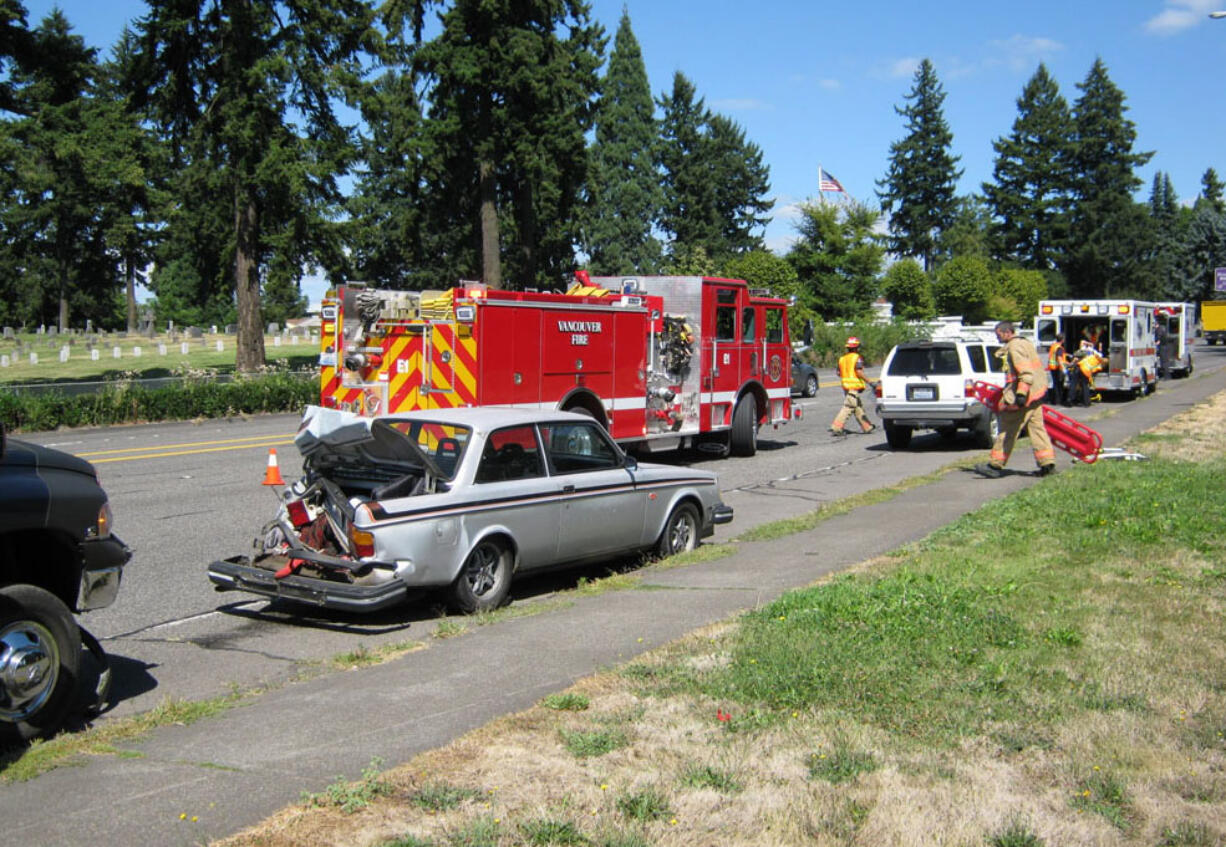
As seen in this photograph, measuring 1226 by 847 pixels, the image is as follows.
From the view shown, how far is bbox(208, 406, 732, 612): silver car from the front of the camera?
7898 millimetres

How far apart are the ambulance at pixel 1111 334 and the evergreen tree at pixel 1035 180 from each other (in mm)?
72902

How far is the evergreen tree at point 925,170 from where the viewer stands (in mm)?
102062

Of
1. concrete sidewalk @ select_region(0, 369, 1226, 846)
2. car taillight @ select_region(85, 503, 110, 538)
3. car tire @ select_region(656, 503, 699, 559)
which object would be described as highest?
car taillight @ select_region(85, 503, 110, 538)

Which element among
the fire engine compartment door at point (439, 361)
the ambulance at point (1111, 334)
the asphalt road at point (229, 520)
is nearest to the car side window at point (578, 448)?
the asphalt road at point (229, 520)

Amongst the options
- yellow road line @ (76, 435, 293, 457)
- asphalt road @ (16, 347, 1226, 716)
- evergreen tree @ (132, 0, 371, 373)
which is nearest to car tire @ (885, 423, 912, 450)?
asphalt road @ (16, 347, 1226, 716)

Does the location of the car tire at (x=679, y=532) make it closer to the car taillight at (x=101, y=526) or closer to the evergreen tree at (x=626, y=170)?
the car taillight at (x=101, y=526)

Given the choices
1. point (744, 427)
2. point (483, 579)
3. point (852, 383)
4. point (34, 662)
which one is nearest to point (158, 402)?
point (744, 427)

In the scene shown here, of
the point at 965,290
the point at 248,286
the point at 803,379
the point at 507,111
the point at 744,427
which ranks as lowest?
the point at 744,427

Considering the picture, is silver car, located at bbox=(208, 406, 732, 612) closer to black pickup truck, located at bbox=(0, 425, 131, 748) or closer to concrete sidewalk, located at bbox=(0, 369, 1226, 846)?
concrete sidewalk, located at bbox=(0, 369, 1226, 846)

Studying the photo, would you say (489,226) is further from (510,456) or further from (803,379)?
(510,456)

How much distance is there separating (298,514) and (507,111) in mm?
41079

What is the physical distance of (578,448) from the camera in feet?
32.2

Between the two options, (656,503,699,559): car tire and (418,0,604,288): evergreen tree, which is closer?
(656,503,699,559): car tire

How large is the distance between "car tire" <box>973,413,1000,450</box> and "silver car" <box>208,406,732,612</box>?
40.6 ft
